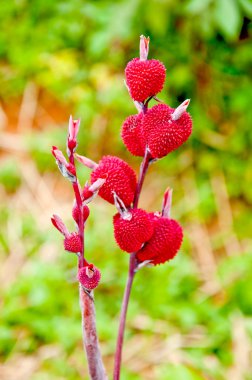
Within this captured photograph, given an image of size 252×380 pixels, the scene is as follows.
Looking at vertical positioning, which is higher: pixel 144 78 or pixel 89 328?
pixel 144 78

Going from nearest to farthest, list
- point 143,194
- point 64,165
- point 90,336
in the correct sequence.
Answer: point 64,165
point 90,336
point 143,194

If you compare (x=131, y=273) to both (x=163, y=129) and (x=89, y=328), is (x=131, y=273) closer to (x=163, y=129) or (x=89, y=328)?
(x=89, y=328)

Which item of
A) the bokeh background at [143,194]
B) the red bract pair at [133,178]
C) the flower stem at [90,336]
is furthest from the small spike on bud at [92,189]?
the bokeh background at [143,194]

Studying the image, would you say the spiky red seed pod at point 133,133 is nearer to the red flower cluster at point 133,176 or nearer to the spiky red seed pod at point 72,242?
the red flower cluster at point 133,176

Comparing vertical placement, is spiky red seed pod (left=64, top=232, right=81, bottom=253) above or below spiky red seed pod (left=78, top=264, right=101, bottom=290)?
above

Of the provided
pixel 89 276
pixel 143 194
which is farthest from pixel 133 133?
pixel 143 194

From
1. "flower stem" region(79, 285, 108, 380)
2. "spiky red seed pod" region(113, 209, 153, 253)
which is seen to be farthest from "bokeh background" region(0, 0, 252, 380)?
"spiky red seed pod" region(113, 209, 153, 253)

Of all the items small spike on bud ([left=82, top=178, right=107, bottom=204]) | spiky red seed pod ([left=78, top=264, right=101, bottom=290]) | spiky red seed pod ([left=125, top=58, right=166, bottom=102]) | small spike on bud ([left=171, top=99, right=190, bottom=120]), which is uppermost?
spiky red seed pod ([left=125, top=58, right=166, bottom=102])

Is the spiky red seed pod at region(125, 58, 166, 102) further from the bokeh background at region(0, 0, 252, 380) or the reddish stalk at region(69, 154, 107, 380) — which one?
the bokeh background at region(0, 0, 252, 380)
